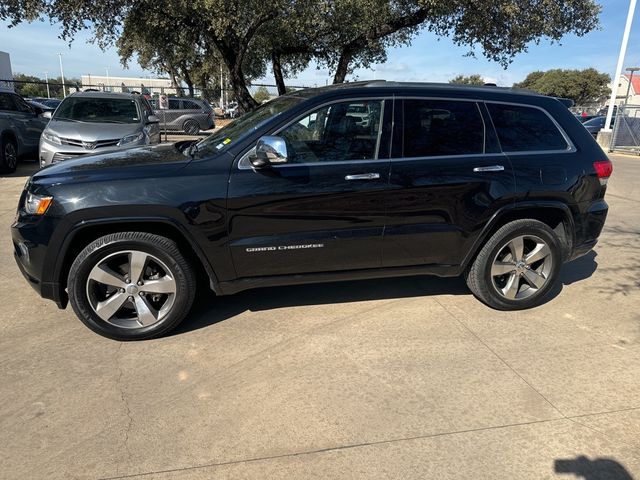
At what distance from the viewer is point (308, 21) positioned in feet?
44.4

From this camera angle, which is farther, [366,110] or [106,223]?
[366,110]

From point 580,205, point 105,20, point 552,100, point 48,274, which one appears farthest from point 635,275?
point 105,20

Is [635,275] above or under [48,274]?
under

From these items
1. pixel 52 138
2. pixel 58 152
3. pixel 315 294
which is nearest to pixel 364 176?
pixel 315 294

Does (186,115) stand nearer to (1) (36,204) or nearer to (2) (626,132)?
(2) (626,132)

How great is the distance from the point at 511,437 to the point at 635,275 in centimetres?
350

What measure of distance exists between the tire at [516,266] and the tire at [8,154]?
10.1 metres

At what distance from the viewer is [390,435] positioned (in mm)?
2604

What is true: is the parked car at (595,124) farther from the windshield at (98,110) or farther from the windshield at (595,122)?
the windshield at (98,110)

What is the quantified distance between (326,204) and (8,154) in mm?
9644

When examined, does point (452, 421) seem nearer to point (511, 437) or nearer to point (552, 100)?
point (511, 437)

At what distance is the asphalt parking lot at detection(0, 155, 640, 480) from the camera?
242cm

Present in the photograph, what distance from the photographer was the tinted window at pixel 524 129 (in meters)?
3.95

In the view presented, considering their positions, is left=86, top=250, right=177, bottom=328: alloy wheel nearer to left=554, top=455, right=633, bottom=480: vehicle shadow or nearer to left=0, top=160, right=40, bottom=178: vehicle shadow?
left=554, top=455, right=633, bottom=480: vehicle shadow
